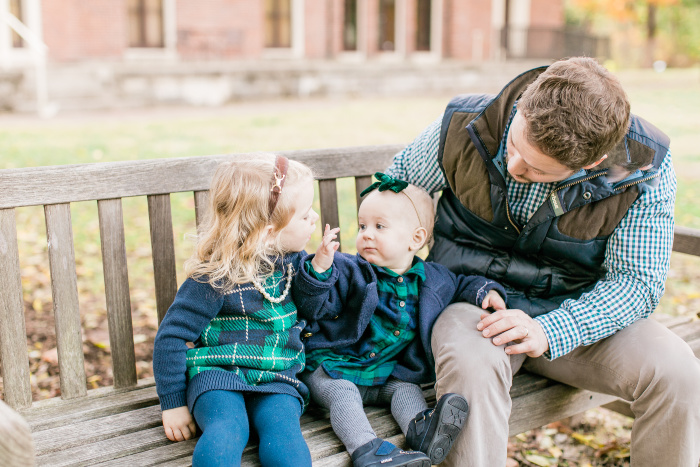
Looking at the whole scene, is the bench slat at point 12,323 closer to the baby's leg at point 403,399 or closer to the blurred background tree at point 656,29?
the baby's leg at point 403,399

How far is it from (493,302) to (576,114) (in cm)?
78

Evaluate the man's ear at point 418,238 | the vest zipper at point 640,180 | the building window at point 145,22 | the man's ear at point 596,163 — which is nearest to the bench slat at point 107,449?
the man's ear at point 418,238

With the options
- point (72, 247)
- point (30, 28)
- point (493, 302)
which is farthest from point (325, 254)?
point (30, 28)

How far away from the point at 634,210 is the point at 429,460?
114cm

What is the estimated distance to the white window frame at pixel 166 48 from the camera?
1720cm

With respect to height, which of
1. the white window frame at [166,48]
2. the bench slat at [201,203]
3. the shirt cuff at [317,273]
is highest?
the white window frame at [166,48]

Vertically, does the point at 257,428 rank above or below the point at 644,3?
below

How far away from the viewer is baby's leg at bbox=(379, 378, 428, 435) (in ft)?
7.65

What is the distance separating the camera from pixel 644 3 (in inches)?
1241

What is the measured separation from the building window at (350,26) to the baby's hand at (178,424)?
19.6 m

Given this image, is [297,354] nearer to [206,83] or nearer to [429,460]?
[429,460]

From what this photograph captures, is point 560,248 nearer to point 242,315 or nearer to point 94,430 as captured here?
point 242,315

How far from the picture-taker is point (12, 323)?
240cm

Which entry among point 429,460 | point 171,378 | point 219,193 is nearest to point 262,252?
point 219,193
